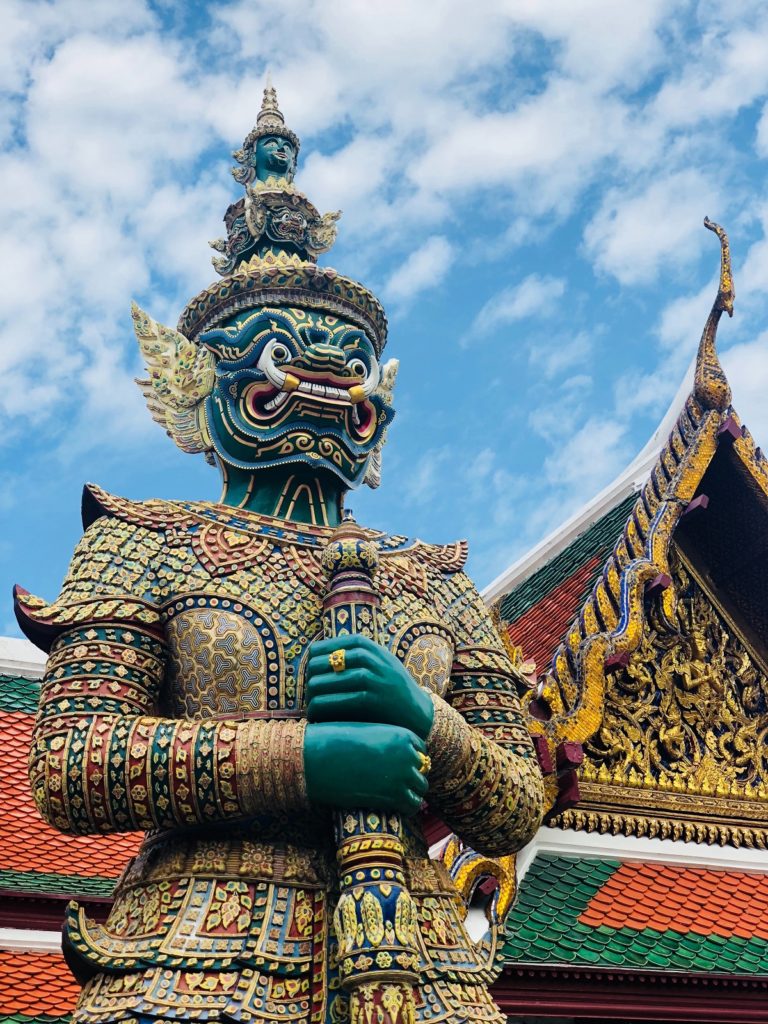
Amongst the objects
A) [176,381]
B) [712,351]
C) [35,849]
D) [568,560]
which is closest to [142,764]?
[176,381]

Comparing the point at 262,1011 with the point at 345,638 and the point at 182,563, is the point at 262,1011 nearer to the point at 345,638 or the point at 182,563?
the point at 345,638

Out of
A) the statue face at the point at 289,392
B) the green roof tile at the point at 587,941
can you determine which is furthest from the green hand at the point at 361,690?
the green roof tile at the point at 587,941

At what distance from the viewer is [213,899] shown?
3135mm

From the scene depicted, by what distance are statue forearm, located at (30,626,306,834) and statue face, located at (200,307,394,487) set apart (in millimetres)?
947

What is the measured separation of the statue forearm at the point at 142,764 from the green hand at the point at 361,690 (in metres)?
0.10

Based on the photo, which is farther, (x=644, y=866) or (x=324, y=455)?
(x=644, y=866)

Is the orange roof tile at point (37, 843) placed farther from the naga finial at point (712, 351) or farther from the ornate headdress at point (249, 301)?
the naga finial at point (712, 351)

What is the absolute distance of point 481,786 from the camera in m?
3.47

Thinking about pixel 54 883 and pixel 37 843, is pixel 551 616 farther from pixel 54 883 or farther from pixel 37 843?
pixel 54 883

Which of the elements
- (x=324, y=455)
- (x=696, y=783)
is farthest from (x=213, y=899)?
(x=696, y=783)

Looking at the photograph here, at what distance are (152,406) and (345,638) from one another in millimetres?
1272

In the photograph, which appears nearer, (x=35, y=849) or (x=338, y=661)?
(x=338, y=661)

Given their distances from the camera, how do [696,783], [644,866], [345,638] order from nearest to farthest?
1. [345,638]
2. [644,866]
3. [696,783]

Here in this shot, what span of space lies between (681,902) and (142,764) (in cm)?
339
